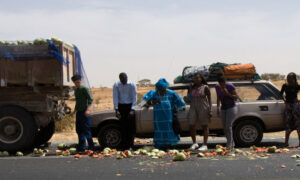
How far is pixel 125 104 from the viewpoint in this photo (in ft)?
30.7

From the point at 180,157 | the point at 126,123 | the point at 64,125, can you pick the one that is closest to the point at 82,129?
the point at 126,123

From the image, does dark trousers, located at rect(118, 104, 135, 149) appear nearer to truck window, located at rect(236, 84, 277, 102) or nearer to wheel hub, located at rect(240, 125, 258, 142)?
wheel hub, located at rect(240, 125, 258, 142)

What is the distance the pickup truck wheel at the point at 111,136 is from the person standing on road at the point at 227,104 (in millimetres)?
2314

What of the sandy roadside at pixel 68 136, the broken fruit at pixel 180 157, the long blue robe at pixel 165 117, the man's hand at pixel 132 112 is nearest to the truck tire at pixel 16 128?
the man's hand at pixel 132 112

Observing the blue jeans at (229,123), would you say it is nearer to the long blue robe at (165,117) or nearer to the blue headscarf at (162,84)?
the long blue robe at (165,117)

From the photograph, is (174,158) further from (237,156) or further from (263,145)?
(263,145)

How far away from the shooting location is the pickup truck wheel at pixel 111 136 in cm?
945

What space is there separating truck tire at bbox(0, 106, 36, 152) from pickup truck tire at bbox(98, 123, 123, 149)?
4.86ft

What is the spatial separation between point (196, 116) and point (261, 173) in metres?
2.88

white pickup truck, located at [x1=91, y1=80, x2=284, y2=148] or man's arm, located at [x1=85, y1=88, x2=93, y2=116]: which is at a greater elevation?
man's arm, located at [x1=85, y1=88, x2=93, y2=116]

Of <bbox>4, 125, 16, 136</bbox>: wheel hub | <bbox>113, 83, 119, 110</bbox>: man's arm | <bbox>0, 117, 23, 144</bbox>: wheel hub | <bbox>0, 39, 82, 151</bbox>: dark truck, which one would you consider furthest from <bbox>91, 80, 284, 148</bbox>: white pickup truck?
<bbox>4, 125, 16, 136</bbox>: wheel hub

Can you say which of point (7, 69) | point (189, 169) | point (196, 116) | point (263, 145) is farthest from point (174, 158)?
point (7, 69)

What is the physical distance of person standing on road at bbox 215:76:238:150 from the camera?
29.1 ft

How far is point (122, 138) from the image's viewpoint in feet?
30.9
